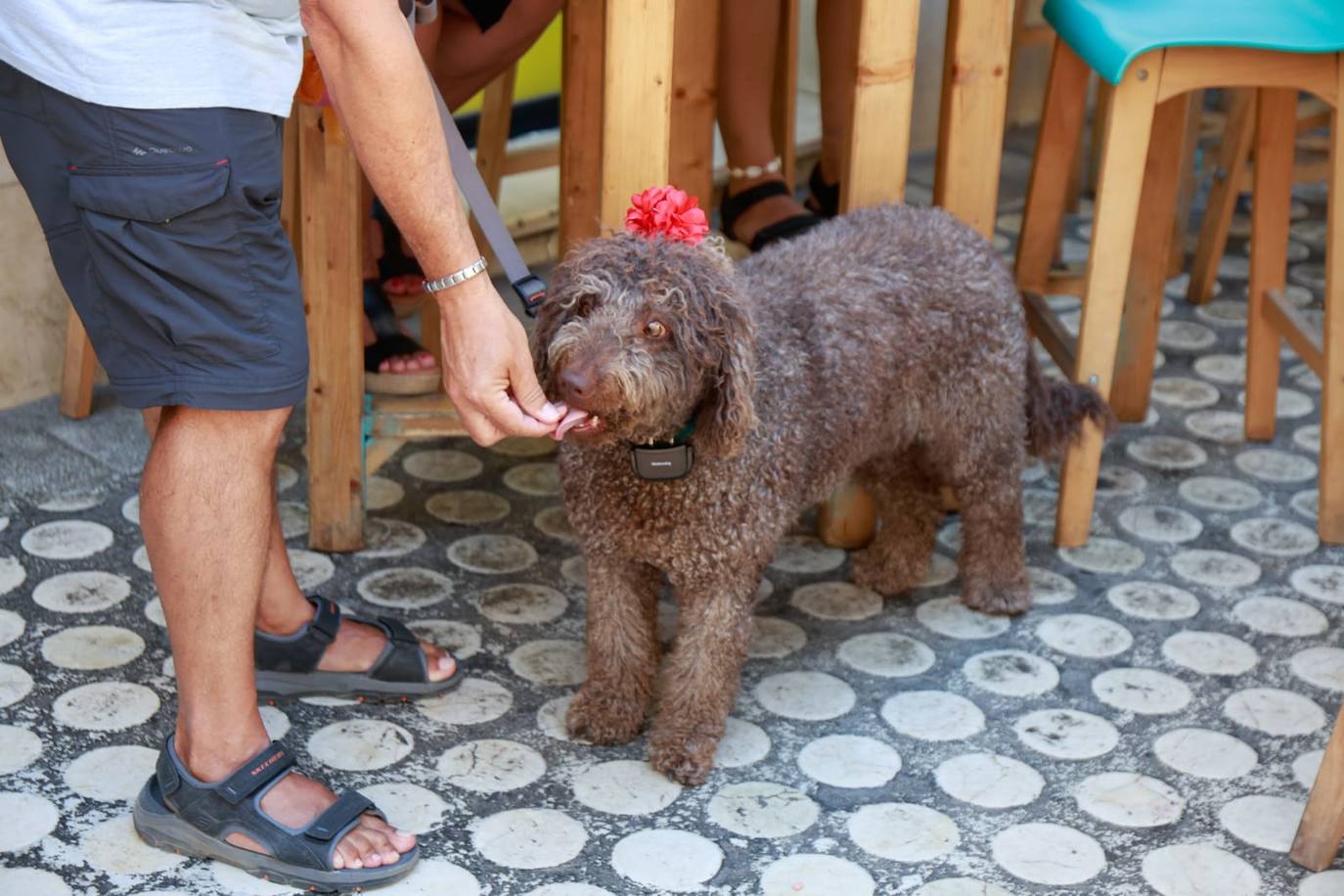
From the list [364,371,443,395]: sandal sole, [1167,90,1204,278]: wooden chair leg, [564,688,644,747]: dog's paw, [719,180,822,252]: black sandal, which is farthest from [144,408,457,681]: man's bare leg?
[1167,90,1204,278]: wooden chair leg

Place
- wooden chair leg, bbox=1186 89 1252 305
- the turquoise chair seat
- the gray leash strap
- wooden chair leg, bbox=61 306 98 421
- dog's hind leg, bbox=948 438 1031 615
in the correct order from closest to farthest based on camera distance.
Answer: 1. the gray leash strap
2. the turquoise chair seat
3. dog's hind leg, bbox=948 438 1031 615
4. wooden chair leg, bbox=61 306 98 421
5. wooden chair leg, bbox=1186 89 1252 305

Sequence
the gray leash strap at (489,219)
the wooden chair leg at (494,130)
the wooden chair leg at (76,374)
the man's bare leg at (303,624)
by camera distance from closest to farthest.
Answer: the gray leash strap at (489,219) → the man's bare leg at (303,624) → the wooden chair leg at (76,374) → the wooden chair leg at (494,130)

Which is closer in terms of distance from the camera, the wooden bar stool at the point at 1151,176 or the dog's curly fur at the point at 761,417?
the dog's curly fur at the point at 761,417

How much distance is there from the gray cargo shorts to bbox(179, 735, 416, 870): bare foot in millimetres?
519

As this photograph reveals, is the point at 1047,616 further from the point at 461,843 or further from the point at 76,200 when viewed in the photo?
the point at 76,200

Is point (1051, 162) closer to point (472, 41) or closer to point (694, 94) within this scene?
point (694, 94)

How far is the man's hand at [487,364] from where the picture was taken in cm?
188

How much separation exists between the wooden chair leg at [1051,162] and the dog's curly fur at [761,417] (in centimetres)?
53

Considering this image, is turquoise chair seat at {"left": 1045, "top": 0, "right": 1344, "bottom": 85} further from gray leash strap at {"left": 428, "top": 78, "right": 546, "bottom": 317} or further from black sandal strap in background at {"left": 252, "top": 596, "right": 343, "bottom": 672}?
black sandal strap in background at {"left": 252, "top": 596, "right": 343, "bottom": 672}

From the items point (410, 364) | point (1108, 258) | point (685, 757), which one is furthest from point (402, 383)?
point (1108, 258)

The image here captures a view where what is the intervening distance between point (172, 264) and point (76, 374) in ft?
5.20

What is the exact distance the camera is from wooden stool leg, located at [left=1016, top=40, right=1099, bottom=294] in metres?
3.13

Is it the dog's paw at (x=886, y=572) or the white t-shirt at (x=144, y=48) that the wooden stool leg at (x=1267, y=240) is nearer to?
the dog's paw at (x=886, y=572)

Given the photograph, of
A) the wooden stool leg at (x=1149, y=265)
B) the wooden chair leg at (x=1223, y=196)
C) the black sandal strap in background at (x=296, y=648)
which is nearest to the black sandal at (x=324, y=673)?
the black sandal strap in background at (x=296, y=648)
